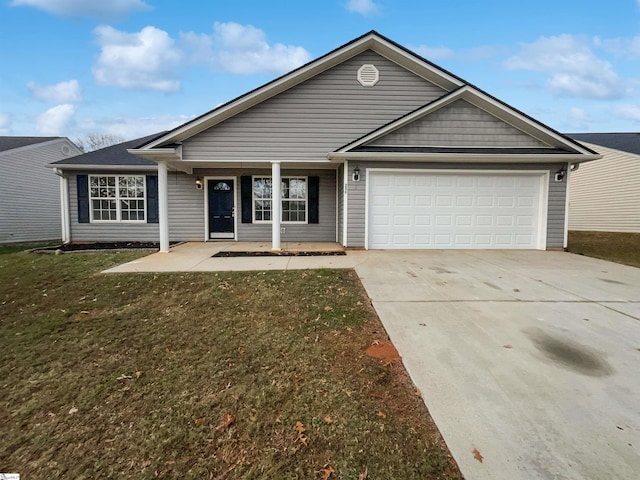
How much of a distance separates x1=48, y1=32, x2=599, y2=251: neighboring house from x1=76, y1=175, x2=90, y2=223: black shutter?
3.89 m

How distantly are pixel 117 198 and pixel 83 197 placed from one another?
1.14 m

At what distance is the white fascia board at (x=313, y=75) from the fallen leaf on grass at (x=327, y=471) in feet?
29.4

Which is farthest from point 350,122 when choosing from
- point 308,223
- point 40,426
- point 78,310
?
point 40,426

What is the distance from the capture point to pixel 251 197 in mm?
11055

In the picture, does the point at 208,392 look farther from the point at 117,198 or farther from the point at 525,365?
the point at 117,198

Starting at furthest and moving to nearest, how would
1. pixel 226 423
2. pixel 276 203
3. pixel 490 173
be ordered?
pixel 276 203 → pixel 490 173 → pixel 226 423

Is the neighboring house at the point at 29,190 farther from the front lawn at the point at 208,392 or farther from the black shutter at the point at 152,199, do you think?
the front lawn at the point at 208,392

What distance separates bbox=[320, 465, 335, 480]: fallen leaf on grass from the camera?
5.86ft

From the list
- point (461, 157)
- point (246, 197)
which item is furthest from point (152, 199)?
point (461, 157)

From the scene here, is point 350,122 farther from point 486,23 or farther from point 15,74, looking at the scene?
point 15,74

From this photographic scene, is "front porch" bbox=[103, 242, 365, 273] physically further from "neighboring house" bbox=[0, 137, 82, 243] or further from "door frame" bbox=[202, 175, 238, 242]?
"neighboring house" bbox=[0, 137, 82, 243]

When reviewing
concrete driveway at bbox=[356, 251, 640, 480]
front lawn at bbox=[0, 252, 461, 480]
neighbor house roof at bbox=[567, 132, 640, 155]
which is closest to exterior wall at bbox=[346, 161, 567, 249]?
concrete driveway at bbox=[356, 251, 640, 480]

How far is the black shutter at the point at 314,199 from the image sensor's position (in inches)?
431

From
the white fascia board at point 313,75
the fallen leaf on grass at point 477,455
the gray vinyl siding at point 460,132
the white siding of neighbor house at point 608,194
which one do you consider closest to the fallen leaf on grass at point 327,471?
the fallen leaf on grass at point 477,455
